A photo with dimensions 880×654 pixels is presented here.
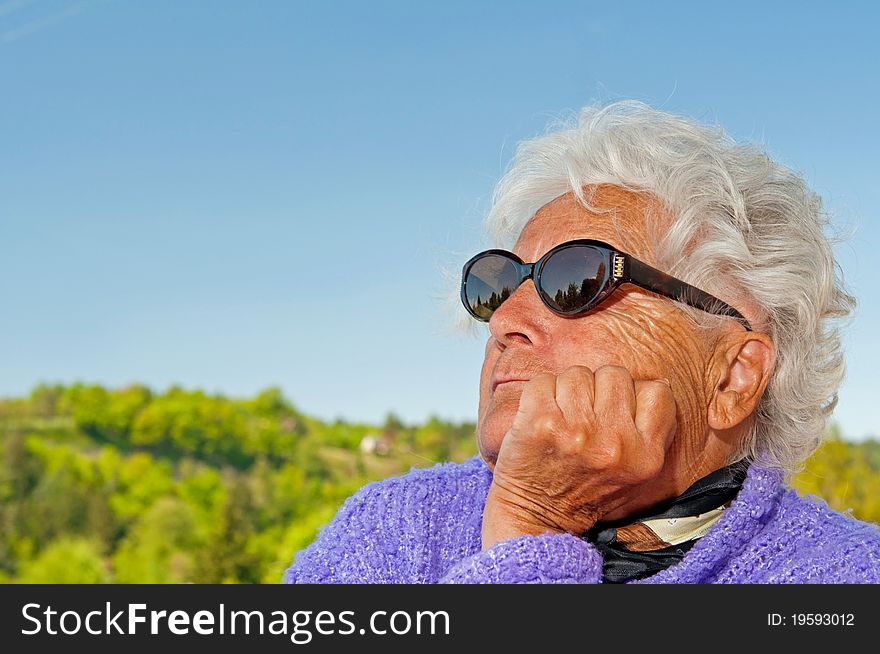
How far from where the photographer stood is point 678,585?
210cm

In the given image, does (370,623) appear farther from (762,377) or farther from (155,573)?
(155,573)

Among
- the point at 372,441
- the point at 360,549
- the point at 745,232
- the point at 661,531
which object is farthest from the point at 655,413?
the point at 372,441

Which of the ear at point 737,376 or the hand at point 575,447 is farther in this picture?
the ear at point 737,376

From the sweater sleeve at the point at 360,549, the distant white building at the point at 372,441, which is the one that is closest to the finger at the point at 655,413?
the sweater sleeve at the point at 360,549

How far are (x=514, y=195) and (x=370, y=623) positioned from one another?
137cm

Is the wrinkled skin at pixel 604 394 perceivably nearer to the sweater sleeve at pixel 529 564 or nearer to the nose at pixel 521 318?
the nose at pixel 521 318

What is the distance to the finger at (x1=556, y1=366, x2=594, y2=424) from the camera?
2033mm

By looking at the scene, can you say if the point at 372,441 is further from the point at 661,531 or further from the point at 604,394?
the point at 604,394

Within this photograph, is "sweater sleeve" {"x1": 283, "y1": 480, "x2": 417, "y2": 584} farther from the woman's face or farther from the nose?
the nose

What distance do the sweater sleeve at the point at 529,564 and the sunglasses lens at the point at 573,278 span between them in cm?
62

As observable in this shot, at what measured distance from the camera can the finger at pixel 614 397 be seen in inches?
80.3

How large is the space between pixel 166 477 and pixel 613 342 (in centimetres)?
7308

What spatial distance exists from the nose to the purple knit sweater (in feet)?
1.72

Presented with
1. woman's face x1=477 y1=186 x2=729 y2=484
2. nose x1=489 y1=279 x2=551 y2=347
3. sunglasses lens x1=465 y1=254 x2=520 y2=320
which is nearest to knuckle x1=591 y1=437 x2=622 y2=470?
woman's face x1=477 y1=186 x2=729 y2=484
